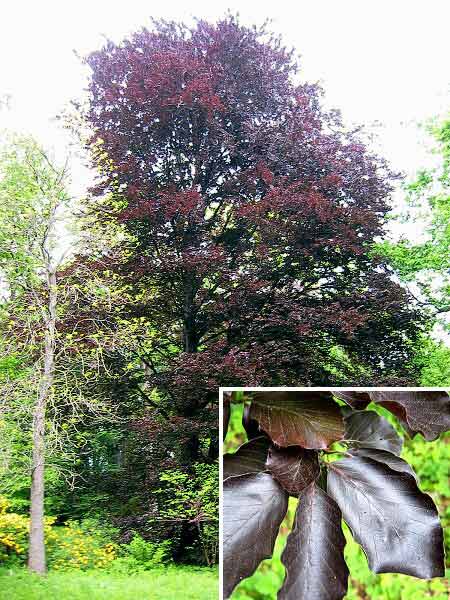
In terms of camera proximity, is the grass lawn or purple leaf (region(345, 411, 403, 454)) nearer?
purple leaf (region(345, 411, 403, 454))

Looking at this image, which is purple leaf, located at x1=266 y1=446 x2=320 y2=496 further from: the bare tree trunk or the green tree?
the green tree

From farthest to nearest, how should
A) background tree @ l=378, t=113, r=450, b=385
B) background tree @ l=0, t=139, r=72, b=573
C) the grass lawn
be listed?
1. background tree @ l=378, t=113, r=450, b=385
2. background tree @ l=0, t=139, r=72, b=573
3. the grass lawn

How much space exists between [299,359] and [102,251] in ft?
3.92

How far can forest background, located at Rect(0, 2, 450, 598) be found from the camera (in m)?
3.54

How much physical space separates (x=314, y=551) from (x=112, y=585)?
2865mm

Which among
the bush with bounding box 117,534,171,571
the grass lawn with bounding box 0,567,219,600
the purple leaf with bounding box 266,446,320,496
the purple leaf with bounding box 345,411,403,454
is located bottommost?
the grass lawn with bounding box 0,567,219,600

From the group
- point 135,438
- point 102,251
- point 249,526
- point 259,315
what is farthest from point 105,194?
point 249,526

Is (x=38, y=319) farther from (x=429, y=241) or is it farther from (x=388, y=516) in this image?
(x=388, y=516)

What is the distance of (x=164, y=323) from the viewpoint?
147 inches

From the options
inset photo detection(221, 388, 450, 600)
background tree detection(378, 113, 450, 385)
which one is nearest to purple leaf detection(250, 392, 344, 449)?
inset photo detection(221, 388, 450, 600)

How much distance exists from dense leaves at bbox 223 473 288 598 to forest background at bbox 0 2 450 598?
2646 mm

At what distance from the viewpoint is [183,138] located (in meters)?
3.82

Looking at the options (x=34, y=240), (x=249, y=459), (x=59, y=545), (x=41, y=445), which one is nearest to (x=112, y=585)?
(x=59, y=545)

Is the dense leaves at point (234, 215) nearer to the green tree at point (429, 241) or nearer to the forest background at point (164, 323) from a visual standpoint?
the forest background at point (164, 323)
